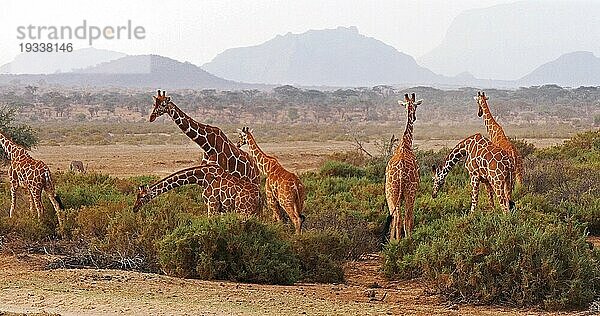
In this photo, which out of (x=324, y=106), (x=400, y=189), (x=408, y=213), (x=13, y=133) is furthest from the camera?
(x=324, y=106)

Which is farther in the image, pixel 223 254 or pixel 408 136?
pixel 408 136

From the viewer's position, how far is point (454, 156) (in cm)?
1631

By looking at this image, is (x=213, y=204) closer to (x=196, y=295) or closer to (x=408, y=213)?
(x=408, y=213)

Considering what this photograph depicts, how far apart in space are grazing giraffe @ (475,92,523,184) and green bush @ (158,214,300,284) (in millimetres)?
5143

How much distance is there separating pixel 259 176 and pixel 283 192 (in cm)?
73

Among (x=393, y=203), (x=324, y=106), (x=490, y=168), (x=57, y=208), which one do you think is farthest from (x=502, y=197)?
(x=324, y=106)

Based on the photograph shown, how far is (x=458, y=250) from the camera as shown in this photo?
11.1m

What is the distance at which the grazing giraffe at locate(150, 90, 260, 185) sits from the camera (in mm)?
13938

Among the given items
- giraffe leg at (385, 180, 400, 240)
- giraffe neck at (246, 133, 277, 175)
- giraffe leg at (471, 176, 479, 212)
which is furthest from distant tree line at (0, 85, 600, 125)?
giraffe leg at (385, 180, 400, 240)

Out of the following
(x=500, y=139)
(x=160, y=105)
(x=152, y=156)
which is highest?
(x=160, y=105)

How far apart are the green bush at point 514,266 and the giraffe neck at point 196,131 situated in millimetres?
3970

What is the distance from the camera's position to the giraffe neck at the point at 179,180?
13.1 metres

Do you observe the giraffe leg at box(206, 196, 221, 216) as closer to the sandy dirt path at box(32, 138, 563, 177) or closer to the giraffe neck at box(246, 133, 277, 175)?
the giraffe neck at box(246, 133, 277, 175)

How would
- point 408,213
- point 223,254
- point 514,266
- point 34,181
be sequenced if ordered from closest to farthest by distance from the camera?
point 514,266 → point 223,254 → point 408,213 → point 34,181
